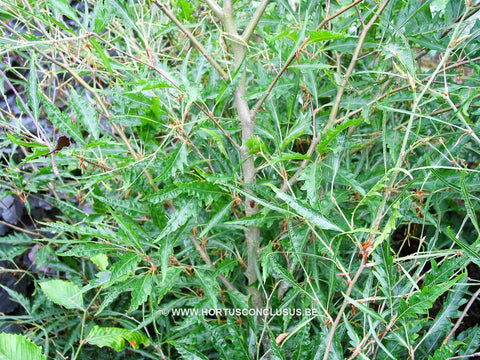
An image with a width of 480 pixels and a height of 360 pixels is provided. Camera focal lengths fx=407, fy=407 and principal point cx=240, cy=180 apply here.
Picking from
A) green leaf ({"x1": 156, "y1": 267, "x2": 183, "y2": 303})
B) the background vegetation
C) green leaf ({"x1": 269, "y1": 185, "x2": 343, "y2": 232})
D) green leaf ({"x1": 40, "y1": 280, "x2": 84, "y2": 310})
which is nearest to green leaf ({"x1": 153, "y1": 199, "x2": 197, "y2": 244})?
the background vegetation

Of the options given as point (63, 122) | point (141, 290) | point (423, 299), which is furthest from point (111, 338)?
point (423, 299)

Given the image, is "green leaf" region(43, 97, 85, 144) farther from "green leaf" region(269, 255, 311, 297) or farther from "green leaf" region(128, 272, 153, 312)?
"green leaf" region(269, 255, 311, 297)

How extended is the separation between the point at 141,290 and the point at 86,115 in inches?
15.3

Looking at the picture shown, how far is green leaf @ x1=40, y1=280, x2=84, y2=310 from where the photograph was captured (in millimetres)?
959

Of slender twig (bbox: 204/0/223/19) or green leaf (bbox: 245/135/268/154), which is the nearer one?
green leaf (bbox: 245/135/268/154)

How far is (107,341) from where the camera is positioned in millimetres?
871

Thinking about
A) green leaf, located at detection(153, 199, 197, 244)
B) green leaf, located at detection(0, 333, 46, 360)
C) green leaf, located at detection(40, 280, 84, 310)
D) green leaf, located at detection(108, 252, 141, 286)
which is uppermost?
green leaf, located at detection(153, 199, 197, 244)

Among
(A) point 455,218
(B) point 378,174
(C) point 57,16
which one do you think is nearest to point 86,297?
(C) point 57,16

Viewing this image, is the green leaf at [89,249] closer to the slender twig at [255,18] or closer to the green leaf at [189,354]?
the green leaf at [189,354]

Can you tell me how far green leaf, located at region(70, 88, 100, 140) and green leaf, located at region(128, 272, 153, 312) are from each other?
12.4 inches

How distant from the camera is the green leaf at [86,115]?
0.86 metres

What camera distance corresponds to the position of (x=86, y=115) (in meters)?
0.87

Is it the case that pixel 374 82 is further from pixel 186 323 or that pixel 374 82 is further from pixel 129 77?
pixel 186 323

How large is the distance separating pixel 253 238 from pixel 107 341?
388mm
